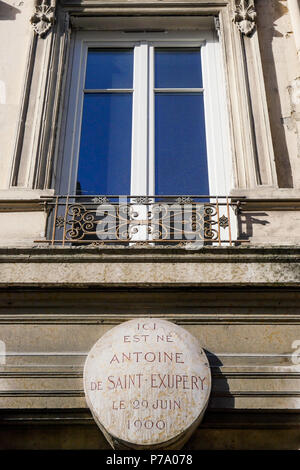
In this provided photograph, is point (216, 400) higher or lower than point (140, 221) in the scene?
lower

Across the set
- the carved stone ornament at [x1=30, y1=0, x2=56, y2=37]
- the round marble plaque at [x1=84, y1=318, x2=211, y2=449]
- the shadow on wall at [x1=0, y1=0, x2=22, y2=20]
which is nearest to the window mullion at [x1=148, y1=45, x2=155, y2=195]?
the carved stone ornament at [x1=30, y1=0, x2=56, y2=37]

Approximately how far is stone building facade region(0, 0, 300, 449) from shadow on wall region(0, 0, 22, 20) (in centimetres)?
1

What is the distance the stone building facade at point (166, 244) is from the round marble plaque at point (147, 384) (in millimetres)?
207

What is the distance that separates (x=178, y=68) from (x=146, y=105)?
0.70 metres

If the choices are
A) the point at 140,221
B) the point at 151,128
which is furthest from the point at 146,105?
the point at 140,221

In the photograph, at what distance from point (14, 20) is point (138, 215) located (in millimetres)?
3127

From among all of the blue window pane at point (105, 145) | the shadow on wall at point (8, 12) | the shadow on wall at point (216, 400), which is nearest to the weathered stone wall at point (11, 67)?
the shadow on wall at point (8, 12)

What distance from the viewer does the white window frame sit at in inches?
234

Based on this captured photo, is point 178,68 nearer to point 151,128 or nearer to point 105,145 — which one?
point 151,128

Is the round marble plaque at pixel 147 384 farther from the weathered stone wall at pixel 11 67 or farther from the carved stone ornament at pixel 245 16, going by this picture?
the carved stone ornament at pixel 245 16

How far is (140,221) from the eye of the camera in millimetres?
5332

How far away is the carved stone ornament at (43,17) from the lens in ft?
21.7

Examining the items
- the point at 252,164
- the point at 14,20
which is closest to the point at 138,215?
the point at 252,164

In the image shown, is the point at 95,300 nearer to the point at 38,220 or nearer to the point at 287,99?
the point at 38,220
